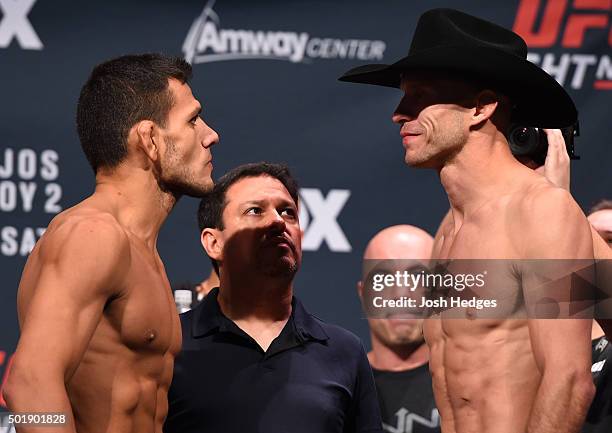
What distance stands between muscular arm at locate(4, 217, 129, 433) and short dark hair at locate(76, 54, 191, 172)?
A: 293 mm

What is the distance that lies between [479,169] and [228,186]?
31.0 inches

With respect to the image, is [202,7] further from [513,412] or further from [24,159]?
[513,412]

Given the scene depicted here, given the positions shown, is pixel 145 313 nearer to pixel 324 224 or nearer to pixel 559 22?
pixel 324 224

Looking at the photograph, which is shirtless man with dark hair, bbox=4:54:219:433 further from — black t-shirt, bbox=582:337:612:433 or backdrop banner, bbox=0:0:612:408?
backdrop banner, bbox=0:0:612:408

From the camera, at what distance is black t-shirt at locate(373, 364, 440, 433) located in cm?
380

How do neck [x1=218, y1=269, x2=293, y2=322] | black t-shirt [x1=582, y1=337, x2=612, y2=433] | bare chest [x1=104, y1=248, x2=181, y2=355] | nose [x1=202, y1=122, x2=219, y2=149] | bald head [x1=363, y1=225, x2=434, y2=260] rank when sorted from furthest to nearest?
bald head [x1=363, y1=225, x2=434, y2=260], black t-shirt [x1=582, y1=337, x2=612, y2=433], neck [x1=218, y1=269, x2=293, y2=322], nose [x1=202, y1=122, x2=219, y2=149], bare chest [x1=104, y1=248, x2=181, y2=355]

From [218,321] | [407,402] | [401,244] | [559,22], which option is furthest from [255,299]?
[559,22]

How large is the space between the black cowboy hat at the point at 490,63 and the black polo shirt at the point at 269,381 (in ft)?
2.61

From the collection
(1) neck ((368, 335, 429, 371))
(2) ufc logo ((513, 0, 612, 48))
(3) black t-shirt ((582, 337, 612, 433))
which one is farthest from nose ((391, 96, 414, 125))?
(2) ufc logo ((513, 0, 612, 48))

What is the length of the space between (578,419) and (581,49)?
2105mm

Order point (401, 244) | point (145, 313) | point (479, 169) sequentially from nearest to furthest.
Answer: point (145, 313)
point (479, 169)
point (401, 244)

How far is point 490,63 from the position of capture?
2863mm

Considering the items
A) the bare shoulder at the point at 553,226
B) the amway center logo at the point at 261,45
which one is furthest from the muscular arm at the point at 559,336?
the amway center logo at the point at 261,45

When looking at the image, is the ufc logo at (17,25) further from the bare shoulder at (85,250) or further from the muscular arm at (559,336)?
the muscular arm at (559,336)
